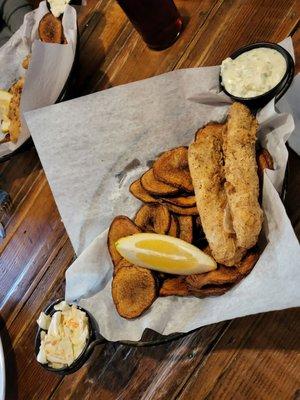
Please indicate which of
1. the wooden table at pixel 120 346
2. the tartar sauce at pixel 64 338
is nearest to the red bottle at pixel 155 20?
the wooden table at pixel 120 346

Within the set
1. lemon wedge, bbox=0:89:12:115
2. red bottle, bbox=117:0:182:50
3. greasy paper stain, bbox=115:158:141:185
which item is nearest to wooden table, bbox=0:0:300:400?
red bottle, bbox=117:0:182:50

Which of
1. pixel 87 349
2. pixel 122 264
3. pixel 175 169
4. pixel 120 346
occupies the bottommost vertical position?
pixel 120 346

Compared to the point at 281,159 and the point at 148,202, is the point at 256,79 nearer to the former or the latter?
the point at 281,159

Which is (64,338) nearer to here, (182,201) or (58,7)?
(182,201)

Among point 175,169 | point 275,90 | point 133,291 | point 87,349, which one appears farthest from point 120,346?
point 275,90

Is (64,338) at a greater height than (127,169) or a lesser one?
lesser

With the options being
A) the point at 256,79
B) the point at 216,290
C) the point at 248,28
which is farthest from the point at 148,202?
the point at 248,28
